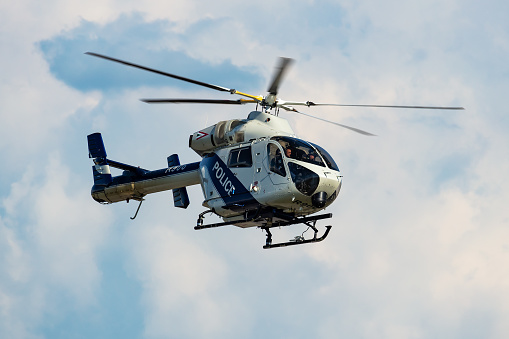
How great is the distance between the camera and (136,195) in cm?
3338

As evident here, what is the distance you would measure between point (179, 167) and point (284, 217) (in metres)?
5.61

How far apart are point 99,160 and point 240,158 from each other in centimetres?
780

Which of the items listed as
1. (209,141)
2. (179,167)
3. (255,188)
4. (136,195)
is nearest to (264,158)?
(255,188)

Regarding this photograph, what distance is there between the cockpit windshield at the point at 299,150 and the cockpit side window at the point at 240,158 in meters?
1.10

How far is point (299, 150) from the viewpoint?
27844 mm

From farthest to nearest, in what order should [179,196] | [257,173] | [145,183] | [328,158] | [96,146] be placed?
[96,146] → [179,196] → [145,183] → [328,158] → [257,173]

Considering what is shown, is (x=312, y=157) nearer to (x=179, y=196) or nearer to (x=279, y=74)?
(x=279, y=74)

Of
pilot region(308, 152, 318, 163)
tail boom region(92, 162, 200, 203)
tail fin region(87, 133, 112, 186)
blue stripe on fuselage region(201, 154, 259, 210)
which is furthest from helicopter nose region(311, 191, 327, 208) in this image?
tail fin region(87, 133, 112, 186)

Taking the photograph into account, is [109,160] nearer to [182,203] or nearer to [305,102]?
[182,203]

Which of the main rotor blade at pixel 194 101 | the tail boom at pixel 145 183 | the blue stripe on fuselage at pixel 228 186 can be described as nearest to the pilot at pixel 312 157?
the blue stripe on fuselage at pixel 228 186

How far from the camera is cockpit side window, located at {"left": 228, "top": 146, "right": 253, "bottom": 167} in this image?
28.7 m

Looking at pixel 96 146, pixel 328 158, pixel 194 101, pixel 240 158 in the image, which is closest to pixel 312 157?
pixel 328 158

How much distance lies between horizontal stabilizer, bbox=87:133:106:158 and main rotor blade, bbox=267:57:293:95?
8384mm

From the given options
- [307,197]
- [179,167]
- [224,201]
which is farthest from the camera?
[179,167]
